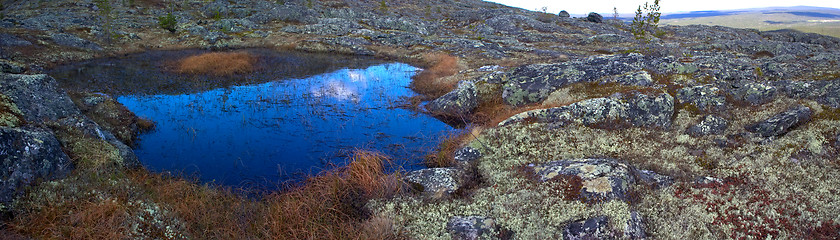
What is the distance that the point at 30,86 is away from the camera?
51.6 feet

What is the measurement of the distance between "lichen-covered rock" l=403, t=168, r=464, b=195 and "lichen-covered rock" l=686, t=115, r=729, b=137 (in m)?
9.94

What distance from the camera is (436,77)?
115 feet

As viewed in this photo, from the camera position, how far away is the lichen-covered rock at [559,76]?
22.4m

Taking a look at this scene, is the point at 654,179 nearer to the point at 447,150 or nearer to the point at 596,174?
the point at 596,174

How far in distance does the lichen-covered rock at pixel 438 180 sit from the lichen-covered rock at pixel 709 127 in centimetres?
994

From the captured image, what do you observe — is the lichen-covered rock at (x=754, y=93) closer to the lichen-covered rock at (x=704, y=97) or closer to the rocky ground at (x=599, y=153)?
the rocky ground at (x=599, y=153)

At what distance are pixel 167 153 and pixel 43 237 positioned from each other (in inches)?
368

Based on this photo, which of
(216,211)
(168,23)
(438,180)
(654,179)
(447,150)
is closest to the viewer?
(216,211)

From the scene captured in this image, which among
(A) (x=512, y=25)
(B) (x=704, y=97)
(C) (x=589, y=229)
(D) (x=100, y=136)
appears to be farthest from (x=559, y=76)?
(A) (x=512, y=25)

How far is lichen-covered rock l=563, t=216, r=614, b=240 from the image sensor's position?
915 cm

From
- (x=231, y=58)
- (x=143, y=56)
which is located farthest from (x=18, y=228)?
(x=143, y=56)

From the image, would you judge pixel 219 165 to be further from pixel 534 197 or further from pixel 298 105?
pixel 534 197

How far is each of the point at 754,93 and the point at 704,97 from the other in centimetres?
200

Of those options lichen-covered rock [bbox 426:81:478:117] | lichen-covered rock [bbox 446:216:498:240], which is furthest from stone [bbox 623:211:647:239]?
lichen-covered rock [bbox 426:81:478:117]
